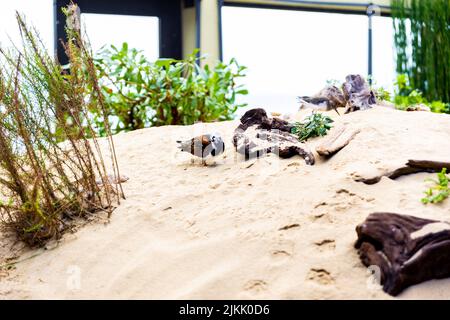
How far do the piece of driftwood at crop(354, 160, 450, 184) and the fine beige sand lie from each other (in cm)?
3

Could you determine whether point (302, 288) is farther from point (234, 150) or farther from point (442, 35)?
point (442, 35)

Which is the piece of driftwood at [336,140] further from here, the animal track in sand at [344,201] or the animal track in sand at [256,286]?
the animal track in sand at [256,286]

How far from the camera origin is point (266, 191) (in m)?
2.60

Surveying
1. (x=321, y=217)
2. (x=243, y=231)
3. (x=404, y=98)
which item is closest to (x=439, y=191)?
(x=321, y=217)

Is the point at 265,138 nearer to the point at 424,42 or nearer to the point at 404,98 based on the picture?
the point at 404,98

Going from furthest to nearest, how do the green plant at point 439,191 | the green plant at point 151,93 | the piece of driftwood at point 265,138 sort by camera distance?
the green plant at point 151,93, the piece of driftwood at point 265,138, the green plant at point 439,191

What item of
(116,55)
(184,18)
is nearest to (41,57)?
(116,55)

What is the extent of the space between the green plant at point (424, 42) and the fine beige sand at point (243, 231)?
498 cm

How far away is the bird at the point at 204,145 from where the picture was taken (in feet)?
10.1

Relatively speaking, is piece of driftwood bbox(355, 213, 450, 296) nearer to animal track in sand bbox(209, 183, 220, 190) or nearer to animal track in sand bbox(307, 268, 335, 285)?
animal track in sand bbox(307, 268, 335, 285)

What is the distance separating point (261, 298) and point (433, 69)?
21.8 feet

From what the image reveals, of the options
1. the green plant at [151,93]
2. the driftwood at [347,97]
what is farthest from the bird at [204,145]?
the green plant at [151,93]

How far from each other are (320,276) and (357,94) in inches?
77.6

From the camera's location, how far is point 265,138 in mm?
3117
